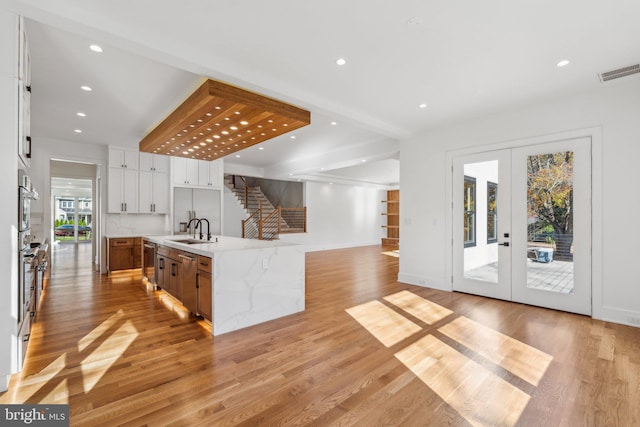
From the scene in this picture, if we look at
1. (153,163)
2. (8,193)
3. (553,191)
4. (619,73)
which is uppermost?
(619,73)

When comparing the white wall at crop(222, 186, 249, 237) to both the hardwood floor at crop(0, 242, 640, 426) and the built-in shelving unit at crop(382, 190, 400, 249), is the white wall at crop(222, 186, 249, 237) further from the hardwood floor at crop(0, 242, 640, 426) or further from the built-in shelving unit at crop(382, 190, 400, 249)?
the built-in shelving unit at crop(382, 190, 400, 249)

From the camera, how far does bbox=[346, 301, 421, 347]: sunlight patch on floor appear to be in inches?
127

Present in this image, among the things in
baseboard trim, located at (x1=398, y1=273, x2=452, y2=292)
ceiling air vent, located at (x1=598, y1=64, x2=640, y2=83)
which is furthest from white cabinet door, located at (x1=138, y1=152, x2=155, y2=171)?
ceiling air vent, located at (x1=598, y1=64, x2=640, y2=83)

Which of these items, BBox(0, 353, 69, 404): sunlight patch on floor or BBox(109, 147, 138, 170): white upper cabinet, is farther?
BBox(109, 147, 138, 170): white upper cabinet

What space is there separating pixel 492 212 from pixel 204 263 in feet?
14.1

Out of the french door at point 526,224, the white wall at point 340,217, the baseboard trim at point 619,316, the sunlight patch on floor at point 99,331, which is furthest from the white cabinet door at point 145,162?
the baseboard trim at point 619,316

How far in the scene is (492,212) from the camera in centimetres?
474

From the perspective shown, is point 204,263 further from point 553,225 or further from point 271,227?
point 271,227

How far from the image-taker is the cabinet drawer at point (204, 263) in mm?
3355

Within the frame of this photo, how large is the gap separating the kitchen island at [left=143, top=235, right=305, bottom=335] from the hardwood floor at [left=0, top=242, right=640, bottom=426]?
20cm

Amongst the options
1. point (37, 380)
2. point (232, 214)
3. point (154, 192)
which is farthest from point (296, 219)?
point (37, 380)

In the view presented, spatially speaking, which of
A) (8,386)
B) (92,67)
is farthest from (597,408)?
(92,67)

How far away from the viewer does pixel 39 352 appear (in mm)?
2811

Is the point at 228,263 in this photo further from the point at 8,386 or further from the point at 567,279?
the point at 567,279
